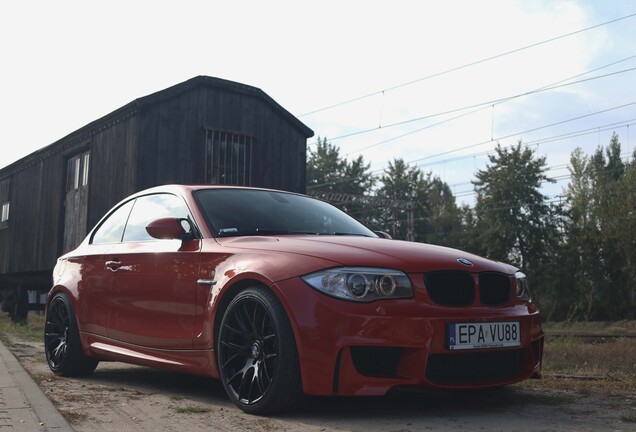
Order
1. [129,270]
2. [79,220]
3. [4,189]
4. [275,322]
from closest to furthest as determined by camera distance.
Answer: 1. [275,322]
2. [129,270]
3. [79,220]
4. [4,189]

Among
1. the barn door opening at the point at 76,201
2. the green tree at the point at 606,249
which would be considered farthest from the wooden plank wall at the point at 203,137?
Result: the green tree at the point at 606,249

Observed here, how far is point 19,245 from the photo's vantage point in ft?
64.6

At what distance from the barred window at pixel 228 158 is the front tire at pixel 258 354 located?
1049 centimetres

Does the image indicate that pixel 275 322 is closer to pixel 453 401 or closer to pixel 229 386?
pixel 229 386

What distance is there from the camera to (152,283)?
5137 mm

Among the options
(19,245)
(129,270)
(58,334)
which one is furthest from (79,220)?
(129,270)

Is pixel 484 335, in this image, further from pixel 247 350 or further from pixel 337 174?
pixel 337 174

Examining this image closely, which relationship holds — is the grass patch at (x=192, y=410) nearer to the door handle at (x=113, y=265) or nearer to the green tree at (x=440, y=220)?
the door handle at (x=113, y=265)

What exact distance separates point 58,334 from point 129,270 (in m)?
1.40

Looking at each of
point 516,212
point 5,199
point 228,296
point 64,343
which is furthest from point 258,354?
point 516,212

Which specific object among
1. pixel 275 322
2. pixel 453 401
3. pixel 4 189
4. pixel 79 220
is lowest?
pixel 453 401

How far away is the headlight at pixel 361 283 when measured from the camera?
399cm

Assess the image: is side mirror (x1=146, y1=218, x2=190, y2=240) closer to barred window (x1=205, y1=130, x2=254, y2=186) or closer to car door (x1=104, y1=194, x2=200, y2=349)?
car door (x1=104, y1=194, x2=200, y2=349)

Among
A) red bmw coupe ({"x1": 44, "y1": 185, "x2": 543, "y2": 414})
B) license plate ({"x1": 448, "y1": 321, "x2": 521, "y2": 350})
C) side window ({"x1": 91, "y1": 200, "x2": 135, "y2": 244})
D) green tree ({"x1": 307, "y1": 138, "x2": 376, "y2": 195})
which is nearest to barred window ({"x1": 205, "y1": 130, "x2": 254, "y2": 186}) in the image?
side window ({"x1": 91, "y1": 200, "x2": 135, "y2": 244})
